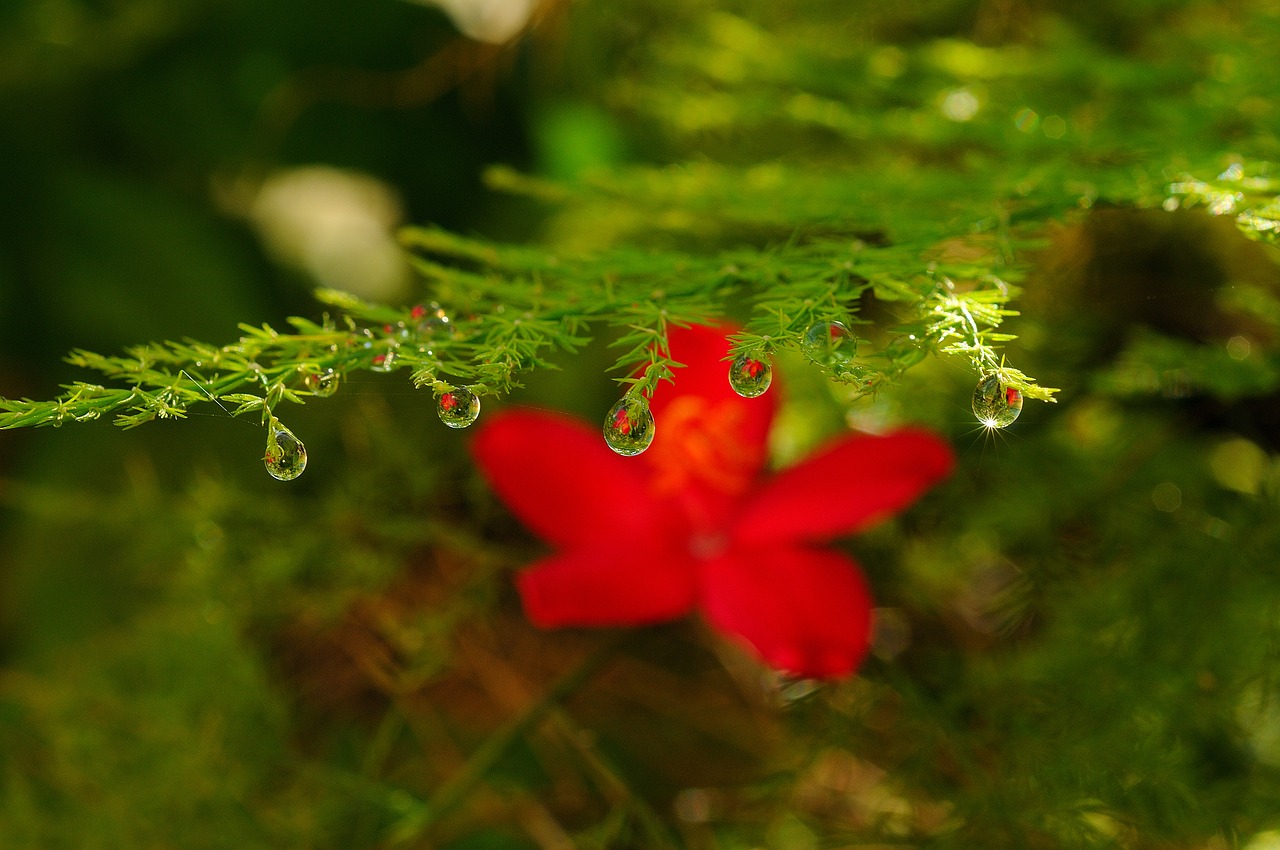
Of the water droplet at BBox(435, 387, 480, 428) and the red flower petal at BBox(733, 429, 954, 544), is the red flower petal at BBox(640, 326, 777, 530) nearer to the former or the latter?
the red flower petal at BBox(733, 429, 954, 544)

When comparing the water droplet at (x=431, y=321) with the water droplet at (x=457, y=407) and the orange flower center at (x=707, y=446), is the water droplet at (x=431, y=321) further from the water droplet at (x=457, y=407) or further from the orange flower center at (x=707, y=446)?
the orange flower center at (x=707, y=446)

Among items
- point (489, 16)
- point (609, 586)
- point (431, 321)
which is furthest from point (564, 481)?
point (489, 16)

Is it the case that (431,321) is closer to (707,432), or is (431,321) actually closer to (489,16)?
(707,432)

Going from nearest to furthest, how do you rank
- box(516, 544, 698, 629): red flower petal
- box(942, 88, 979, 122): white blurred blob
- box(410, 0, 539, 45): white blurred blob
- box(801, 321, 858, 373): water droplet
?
box(801, 321, 858, 373): water droplet → box(516, 544, 698, 629): red flower petal → box(942, 88, 979, 122): white blurred blob → box(410, 0, 539, 45): white blurred blob

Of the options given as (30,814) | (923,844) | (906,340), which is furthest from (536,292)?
(30,814)

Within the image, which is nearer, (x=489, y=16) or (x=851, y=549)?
(x=851, y=549)

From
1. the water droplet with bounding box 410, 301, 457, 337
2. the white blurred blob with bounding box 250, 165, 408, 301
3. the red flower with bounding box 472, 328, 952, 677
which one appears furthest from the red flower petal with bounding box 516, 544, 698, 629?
the white blurred blob with bounding box 250, 165, 408, 301
